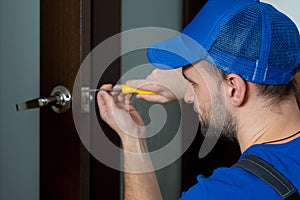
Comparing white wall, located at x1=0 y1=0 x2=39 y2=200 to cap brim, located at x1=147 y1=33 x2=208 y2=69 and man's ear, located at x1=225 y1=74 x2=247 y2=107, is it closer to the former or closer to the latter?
cap brim, located at x1=147 y1=33 x2=208 y2=69

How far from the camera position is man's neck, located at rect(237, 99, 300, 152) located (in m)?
0.80

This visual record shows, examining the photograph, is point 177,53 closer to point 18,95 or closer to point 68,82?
point 68,82

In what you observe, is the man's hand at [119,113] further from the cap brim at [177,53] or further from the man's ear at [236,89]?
the man's ear at [236,89]

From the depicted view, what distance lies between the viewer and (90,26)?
94cm


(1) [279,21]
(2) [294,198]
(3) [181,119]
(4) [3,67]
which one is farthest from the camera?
(3) [181,119]

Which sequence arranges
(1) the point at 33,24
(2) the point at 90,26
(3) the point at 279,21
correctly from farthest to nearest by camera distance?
(1) the point at 33,24 < (2) the point at 90,26 < (3) the point at 279,21

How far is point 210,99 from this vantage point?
85 centimetres

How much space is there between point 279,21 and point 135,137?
362 millimetres

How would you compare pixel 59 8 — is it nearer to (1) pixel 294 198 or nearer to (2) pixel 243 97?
(2) pixel 243 97

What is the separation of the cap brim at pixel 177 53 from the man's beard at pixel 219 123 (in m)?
0.09

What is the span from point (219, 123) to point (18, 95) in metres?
0.58

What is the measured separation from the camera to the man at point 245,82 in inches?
28.6

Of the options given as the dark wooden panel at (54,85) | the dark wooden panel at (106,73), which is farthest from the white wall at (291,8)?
the dark wooden panel at (54,85)

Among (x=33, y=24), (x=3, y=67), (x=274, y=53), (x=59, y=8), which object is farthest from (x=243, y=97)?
(x=3, y=67)
